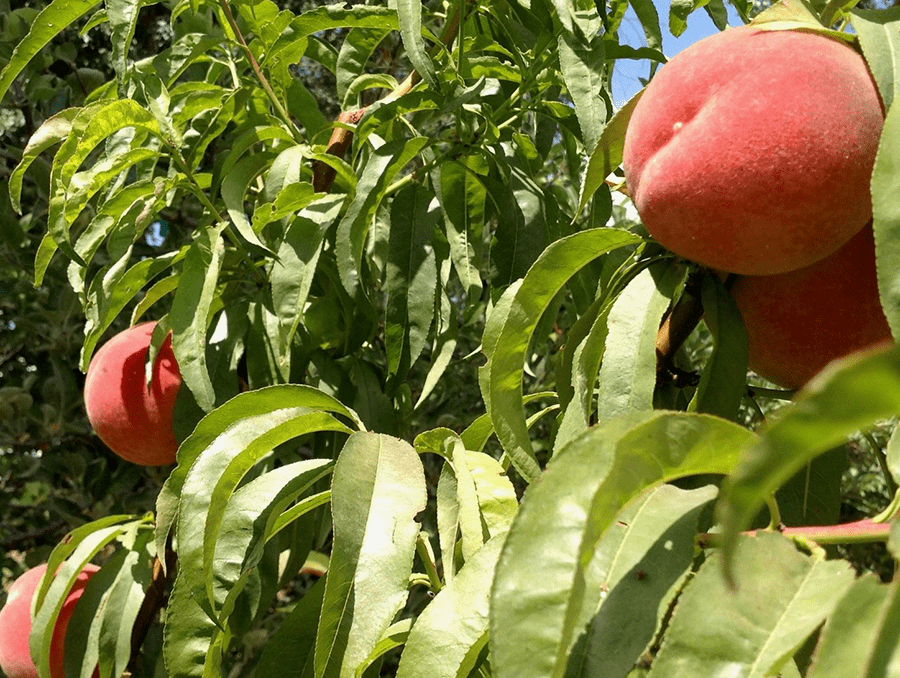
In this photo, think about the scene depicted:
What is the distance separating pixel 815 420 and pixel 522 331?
1.28ft

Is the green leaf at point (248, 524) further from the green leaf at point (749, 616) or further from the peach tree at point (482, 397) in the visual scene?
the green leaf at point (749, 616)

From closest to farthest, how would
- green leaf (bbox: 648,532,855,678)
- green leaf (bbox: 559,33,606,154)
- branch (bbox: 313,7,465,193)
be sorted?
green leaf (bbox: 648,532,855,678) < green leaf (bbox: 559,33,606,154) < branch (bbox: 313,7,465,193)

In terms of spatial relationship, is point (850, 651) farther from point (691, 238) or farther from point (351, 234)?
point (351, 234)

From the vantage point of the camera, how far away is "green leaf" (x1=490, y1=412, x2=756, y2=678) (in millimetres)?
373

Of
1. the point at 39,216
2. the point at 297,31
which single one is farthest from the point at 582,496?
the point at 39,216

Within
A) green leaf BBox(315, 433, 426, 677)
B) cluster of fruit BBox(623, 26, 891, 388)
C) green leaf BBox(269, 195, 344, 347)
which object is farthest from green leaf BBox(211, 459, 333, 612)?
cluster of fruit BBox(623, 26, 891, 388)

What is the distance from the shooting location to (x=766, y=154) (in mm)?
527

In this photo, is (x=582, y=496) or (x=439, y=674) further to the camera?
(x=439, y=674)

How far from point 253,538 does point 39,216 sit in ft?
5.07

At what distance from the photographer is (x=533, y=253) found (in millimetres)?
955

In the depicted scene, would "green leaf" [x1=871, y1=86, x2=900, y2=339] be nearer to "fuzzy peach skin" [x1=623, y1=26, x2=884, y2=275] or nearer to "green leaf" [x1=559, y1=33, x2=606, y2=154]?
"fuzzy peach skin" [x1=623, y1=26, x2=884, y2=275]

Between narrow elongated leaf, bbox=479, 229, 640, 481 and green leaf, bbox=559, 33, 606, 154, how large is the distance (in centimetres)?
11

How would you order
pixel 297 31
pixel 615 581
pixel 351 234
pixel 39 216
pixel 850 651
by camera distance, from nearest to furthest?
1. pixel 850 651
2. pixel 615 581
3. pixel 351 234
4. pixel 297 31
5. pixel 39 216

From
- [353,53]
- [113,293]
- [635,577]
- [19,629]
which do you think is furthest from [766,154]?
[19,629]
